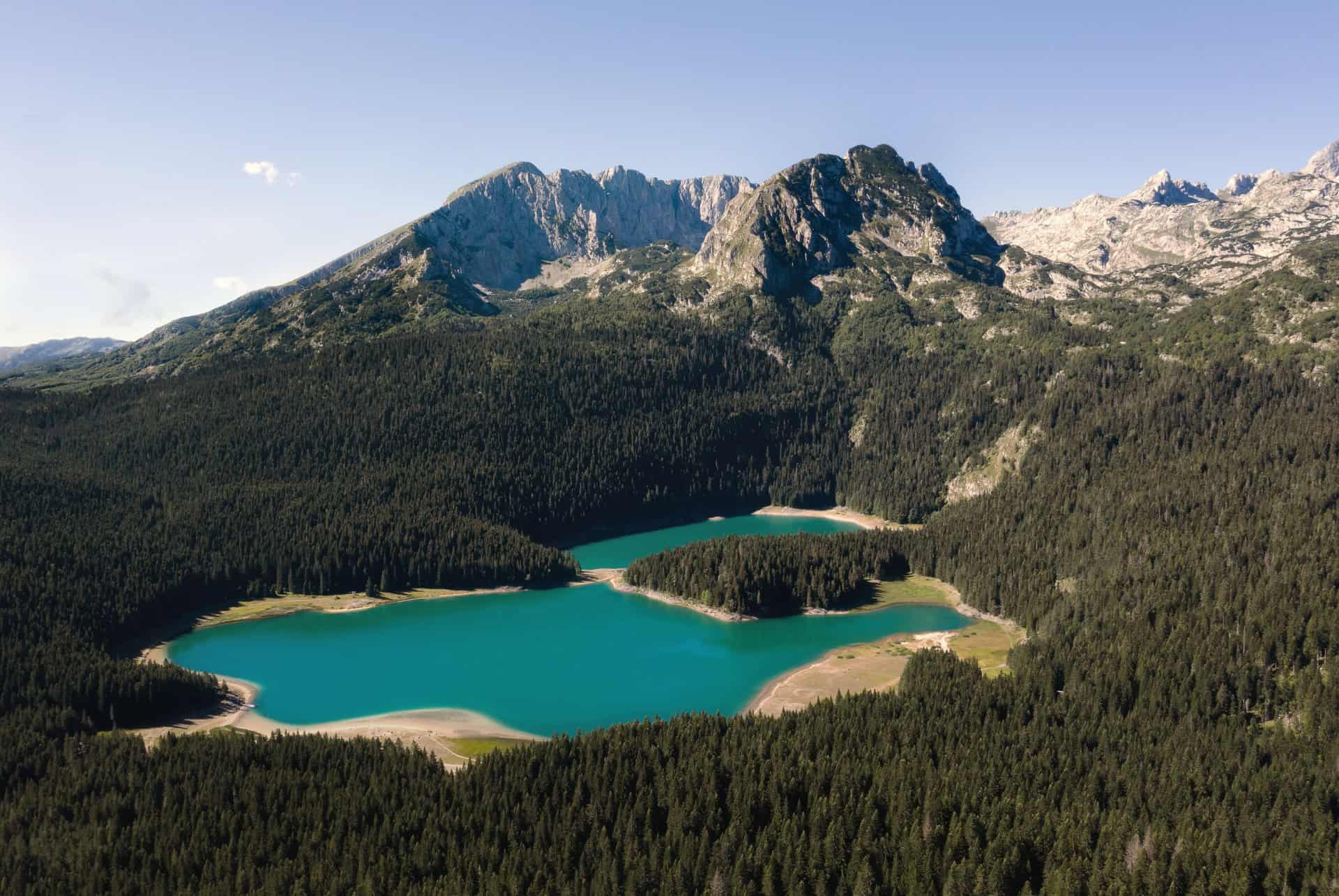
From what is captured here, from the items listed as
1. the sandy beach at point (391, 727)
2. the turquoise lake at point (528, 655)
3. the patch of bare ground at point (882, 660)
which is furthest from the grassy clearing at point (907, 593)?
the sandy beach at point (391, 727)

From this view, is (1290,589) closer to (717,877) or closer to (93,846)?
(717,877)

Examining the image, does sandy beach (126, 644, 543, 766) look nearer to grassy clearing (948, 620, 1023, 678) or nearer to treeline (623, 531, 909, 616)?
treeline (623, 531, 909, 616)

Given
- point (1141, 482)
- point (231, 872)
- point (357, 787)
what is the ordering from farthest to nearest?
point (1141, 482), point (357, 787), point (231, 872)

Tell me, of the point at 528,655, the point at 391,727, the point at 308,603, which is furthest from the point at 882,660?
the point at 308,603

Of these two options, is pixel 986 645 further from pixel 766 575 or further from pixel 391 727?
pixel 391 727

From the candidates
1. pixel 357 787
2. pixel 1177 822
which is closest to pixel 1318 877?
pixel 1177 822

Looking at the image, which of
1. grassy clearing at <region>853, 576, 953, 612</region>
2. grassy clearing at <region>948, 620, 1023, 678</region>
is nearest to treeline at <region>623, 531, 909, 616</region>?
grassy clearing at <region>853, 576, 953, 612</region>
